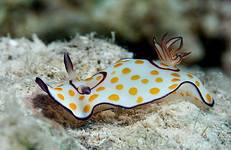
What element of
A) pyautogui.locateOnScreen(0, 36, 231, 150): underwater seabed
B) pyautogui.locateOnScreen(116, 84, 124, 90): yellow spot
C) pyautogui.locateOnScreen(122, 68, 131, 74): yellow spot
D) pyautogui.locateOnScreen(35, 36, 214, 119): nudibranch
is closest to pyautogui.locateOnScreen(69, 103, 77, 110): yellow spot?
pyautogui.locateOnScreen(35, 36, 214, 119): nudibranch

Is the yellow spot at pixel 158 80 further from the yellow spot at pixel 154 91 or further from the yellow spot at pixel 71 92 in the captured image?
the yellow spot at pixel 71 92

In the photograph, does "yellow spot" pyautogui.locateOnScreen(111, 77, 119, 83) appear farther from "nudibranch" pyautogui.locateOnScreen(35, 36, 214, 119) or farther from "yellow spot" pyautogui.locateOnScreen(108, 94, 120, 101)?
"yellow spot" pyautogui.locateOnScreen(108, 94, 120, 101)

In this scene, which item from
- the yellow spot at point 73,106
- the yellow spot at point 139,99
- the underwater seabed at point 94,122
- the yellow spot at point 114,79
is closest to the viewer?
the underwater seabed at point 94,122

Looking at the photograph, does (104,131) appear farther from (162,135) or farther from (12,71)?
(12,71)

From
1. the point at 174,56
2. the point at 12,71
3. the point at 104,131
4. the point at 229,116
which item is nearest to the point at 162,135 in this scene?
the point at 104,131

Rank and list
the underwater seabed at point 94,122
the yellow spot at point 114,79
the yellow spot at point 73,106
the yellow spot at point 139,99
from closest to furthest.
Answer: the underwater seabed at point 94,122 → the yellow spot at point 73,106 → the yellow spot at point 139,99 → the yellow spot at point 114,79

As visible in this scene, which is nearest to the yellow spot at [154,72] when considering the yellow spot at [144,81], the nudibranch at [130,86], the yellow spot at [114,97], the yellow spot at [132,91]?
the nudibranch at [130,86]

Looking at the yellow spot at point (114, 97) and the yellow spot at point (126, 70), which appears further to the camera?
the yellow spot at point (126, 70)
